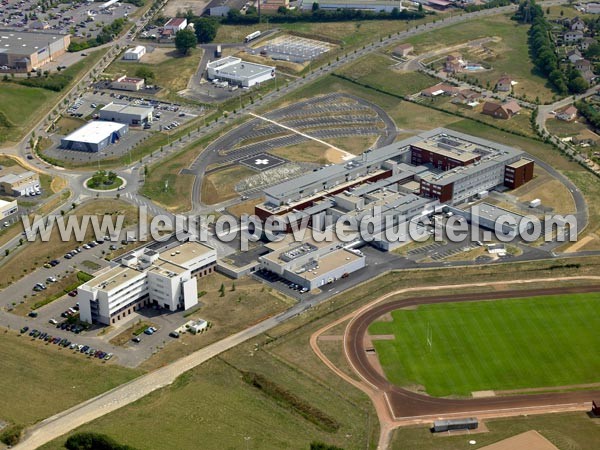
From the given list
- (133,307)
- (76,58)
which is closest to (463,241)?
(133,307)

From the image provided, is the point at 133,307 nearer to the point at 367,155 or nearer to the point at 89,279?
the point at 89,279

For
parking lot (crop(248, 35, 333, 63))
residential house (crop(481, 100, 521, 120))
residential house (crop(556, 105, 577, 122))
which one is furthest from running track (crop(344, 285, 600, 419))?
parking lot (crop(248, 35, 333, 63))

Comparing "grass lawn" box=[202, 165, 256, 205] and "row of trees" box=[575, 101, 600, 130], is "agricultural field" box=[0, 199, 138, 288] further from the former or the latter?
"row of trees" box=[575, 101, 600, 130]

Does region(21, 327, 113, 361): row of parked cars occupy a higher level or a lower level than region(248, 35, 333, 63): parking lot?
lower

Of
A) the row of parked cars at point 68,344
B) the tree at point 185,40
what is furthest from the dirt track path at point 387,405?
the tree at point 185,40

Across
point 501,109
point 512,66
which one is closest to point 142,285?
point 501,109

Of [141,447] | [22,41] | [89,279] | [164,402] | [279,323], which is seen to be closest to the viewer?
[141,447]
